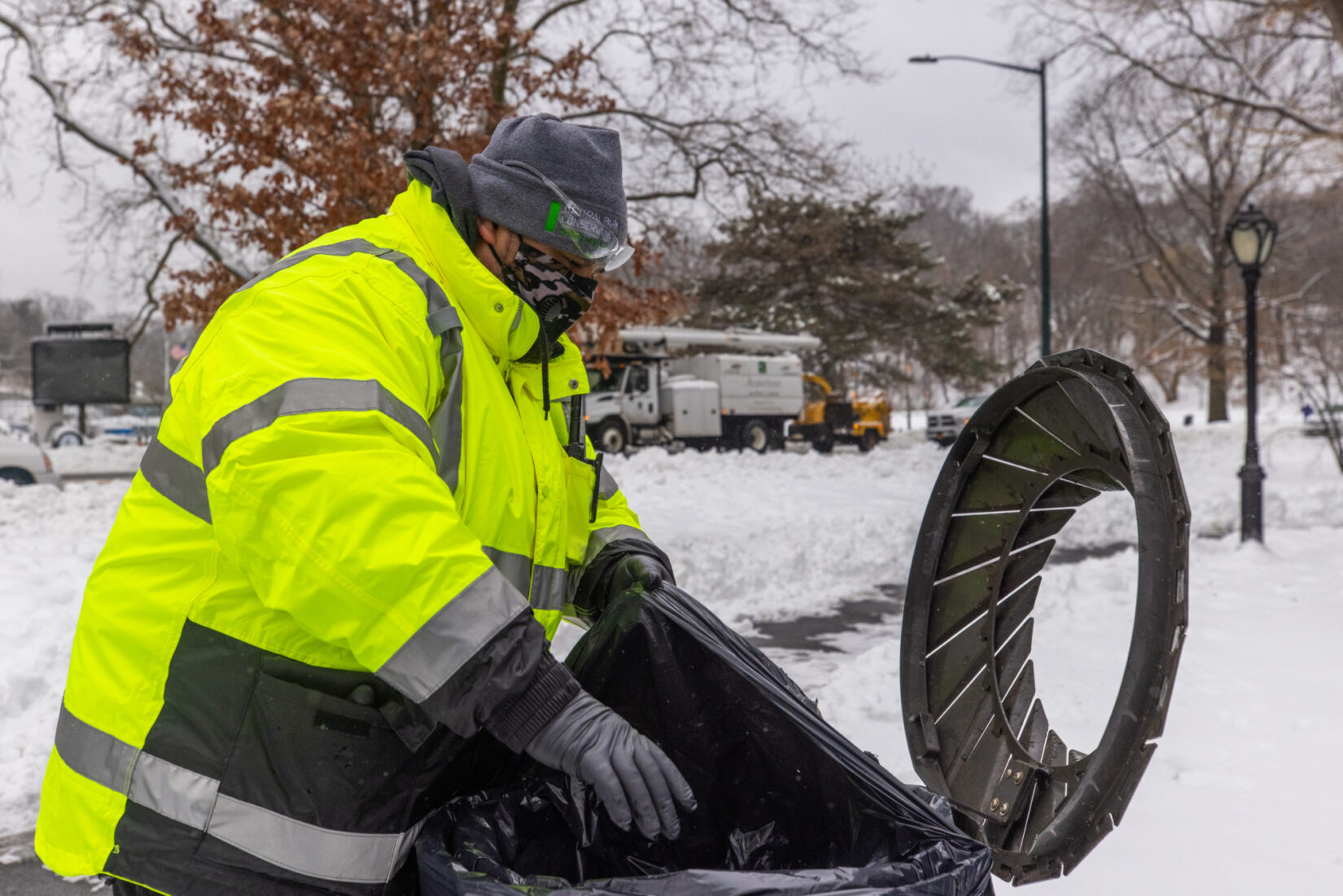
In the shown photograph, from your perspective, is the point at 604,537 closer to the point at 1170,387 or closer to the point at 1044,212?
the point at 1044,212

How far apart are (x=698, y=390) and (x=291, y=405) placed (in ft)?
84.6

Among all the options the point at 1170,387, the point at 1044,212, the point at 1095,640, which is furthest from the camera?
the point at 1170,387

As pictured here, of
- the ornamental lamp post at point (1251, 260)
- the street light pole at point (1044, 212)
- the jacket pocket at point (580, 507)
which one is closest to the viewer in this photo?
the jacket pocket at point (580, 507)

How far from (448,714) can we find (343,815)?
0.35 meters

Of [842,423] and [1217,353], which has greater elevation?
[1217,353]

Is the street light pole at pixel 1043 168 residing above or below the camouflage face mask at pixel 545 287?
above

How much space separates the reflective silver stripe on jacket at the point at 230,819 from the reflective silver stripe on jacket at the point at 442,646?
1.23 feet

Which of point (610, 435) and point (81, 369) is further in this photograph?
point (610, 435)

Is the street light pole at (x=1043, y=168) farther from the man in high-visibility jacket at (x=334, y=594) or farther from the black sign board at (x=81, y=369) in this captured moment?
the man in high-visibility jacket at (x=334, y=594)

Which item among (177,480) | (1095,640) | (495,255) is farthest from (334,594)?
(1095,640)

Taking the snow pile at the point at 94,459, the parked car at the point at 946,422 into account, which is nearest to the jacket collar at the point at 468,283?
the snow pile at the point at 94,459

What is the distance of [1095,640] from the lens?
555 cm

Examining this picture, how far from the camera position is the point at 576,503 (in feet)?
7.45

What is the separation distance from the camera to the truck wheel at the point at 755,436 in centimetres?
2925
